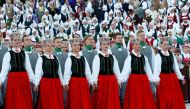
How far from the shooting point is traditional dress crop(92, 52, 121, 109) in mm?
11148

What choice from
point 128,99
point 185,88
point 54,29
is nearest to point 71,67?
point 128,99

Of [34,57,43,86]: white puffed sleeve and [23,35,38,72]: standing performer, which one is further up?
[23,35,38,72]: standing performer

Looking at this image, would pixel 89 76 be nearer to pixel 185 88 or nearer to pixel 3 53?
pixel 3 53

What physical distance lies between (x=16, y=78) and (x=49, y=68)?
645 millimetres

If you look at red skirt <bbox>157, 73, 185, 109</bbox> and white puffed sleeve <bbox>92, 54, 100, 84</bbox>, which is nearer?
white puffed sleeve <bbox>92, 54, 100, 84</bbox>

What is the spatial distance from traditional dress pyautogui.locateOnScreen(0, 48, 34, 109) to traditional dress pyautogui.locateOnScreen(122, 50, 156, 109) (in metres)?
1.89

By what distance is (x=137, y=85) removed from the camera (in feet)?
37.0

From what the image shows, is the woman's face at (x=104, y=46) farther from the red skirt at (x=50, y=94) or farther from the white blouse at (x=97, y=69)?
the red skirt at (x=50, y=94)

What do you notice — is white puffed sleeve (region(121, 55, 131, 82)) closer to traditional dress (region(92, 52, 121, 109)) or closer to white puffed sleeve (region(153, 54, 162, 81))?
traditional dress (region(92, 52, 121, 109))

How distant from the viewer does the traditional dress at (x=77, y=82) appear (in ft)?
35.9

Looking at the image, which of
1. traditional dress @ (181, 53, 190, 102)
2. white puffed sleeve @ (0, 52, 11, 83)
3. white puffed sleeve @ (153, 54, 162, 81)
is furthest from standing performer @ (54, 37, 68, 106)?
traditional dress @ (181, 53, 190, 102)

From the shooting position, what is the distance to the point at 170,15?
20.9 m

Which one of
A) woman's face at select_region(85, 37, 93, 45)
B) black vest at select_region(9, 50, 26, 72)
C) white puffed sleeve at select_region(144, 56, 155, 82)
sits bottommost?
white puffed sleeve at select_region(144, 56, 155, 82)

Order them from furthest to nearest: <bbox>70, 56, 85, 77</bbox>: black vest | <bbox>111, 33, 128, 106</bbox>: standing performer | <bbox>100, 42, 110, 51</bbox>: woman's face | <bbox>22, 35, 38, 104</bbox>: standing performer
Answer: <bbox>111, 33, 128, 106</bbox>: standing performer < <bbox>22, 35, 38, 104</bbox>: standing performer < <bbox>100, 42, 110, 51</bbox>: woman's face < <bbox>70, 56, 85, 77</bbox>: black vest
